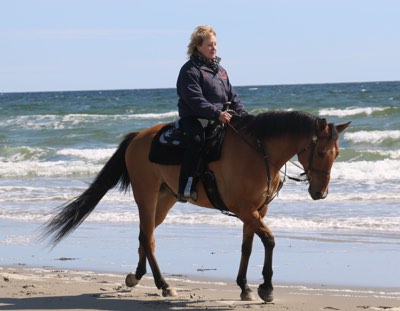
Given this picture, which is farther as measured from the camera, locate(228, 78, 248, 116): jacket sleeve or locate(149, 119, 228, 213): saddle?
locate(228, 78, 248, 116): jacket sleeve

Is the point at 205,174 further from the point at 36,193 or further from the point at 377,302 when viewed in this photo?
the point at 36,193

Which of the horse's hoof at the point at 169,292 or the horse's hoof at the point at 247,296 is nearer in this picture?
the horse's hoof at the point at 247,296

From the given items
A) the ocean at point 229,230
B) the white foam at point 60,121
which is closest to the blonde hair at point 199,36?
the ocean at point 229,230

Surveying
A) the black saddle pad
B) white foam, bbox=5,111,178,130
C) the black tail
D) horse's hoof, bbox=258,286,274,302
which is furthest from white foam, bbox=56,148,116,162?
horse's hoof, bbox=258,286,274,302

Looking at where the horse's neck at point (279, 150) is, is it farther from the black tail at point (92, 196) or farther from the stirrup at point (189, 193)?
the black tail at point (92, 196)

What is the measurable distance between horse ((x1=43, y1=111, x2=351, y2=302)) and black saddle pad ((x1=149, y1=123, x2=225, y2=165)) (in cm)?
5

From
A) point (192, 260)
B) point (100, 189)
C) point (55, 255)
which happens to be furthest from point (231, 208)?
point (55, 255)

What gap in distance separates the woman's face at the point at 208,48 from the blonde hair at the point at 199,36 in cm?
2

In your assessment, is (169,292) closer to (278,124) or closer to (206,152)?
(206,152)

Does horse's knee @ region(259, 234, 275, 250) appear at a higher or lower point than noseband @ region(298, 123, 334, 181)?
lower

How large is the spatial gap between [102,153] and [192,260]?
1549 cm

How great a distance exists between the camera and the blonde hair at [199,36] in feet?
22.7

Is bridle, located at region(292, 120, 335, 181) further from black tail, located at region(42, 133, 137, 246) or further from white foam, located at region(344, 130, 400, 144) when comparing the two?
white foam, located at region(344, 130, 400, 144)

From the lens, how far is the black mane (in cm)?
645
